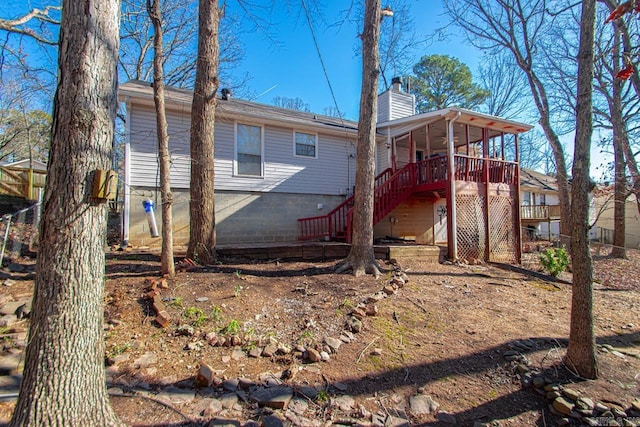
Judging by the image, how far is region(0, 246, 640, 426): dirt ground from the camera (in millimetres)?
2717

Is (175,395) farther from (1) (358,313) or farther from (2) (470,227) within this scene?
(2) (470,227)

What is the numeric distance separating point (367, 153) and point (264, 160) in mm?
4613

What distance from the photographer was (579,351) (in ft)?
10.5

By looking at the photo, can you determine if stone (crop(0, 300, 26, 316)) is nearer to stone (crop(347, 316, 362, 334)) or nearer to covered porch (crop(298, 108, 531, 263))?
stone (crop(347, 316, 362, 334))

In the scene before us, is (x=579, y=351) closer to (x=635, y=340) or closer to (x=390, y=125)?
(x=635, y=340)

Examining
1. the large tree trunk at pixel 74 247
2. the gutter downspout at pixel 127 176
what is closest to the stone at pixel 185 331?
the large tree trunk at pixel 74 247

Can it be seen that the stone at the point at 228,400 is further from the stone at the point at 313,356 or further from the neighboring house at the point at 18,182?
the neighboring house at the point at 18,182

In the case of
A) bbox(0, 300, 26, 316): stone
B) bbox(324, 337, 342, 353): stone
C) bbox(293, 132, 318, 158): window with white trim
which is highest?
bbox(293, 132, 318, 158): window with white trim

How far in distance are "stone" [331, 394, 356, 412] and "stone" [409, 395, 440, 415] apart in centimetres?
53

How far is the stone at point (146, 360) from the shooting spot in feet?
9.10

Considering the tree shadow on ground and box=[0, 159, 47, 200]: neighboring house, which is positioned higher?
box=[0, 159, 47, 200]: neighboring house

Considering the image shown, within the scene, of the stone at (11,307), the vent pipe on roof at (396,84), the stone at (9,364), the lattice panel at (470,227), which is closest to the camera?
→ the stone at (9,364)

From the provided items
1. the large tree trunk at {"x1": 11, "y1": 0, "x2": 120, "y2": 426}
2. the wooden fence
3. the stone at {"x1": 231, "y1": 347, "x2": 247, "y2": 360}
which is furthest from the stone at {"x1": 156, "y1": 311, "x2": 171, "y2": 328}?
the wooden fence

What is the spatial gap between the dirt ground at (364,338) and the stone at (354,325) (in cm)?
6
